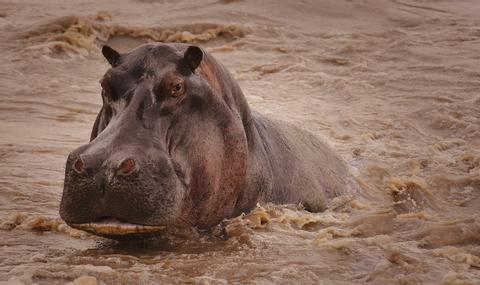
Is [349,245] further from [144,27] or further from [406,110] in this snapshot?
[144,27]

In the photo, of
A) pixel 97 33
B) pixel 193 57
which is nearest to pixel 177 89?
pixel 193 57

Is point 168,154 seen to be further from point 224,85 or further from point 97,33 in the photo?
point 97,33

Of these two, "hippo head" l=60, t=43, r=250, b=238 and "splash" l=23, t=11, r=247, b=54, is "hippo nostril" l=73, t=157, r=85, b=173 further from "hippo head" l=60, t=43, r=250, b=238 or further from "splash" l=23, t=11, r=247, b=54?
"splash" l=23, t=11, r=247, b=54

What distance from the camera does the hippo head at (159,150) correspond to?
4.14 meters

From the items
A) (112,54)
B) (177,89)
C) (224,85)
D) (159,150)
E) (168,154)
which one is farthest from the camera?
(224,85)

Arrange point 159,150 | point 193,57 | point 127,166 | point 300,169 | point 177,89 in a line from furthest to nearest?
point 300,169 < point 193,57 < point 177,89 < point 159,150 < point 127,166

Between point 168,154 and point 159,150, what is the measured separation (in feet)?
0.41

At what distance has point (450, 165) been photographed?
8562 mm

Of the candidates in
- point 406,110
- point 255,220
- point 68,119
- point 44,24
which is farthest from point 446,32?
point 255,220

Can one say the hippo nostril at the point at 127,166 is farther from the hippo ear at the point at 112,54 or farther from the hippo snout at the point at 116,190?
the hippo ear at the point at 112,54

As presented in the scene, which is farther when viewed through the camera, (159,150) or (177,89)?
(177,89)

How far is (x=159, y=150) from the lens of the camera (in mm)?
4355

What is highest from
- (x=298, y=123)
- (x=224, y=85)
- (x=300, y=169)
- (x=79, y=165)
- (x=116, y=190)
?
(x=224, y=85)

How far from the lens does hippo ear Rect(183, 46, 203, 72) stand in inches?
188
